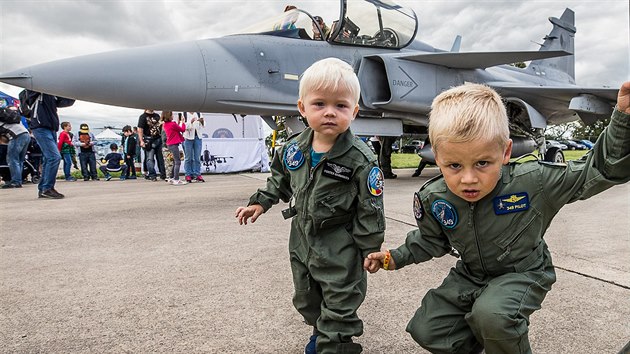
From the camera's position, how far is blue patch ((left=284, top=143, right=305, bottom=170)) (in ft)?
5.78

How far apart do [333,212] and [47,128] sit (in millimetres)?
5982

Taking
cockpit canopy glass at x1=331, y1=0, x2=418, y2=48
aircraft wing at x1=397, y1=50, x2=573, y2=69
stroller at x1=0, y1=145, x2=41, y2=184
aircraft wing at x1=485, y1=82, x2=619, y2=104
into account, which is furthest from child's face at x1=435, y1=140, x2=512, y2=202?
stroller at x1=0, y1=145, x2=41, y2=184

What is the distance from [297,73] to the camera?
19.2 feet

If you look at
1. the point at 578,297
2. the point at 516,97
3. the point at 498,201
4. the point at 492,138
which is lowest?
the point at 578,297

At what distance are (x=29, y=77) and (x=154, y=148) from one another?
20.7ft

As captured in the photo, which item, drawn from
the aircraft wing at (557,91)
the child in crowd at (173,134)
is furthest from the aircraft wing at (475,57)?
the child in crowd at (173,134)

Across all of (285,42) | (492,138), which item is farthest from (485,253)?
(285,42)

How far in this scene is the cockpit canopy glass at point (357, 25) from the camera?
6016 mm

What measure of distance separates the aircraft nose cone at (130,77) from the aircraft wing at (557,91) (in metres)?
5.73

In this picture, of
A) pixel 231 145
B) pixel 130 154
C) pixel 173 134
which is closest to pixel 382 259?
pixel 173 134

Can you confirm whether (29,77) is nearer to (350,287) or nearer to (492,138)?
(350,287)

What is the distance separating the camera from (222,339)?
1.77 m

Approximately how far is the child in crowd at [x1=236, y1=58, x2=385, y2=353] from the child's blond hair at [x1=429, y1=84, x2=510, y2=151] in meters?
0.35

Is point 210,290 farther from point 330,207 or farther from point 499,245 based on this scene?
point 499,245
